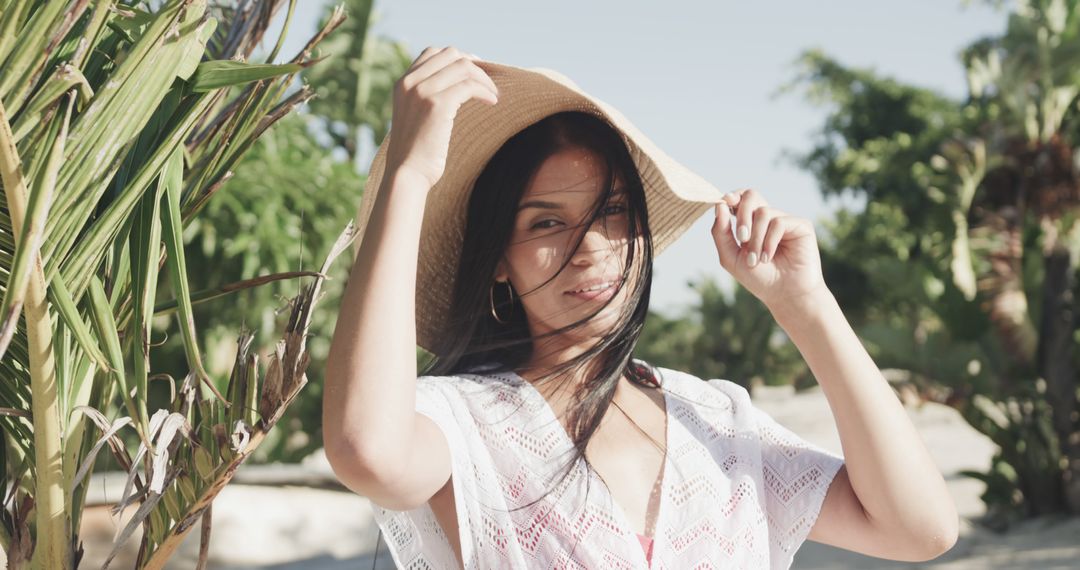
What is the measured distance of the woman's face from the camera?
1657 mm

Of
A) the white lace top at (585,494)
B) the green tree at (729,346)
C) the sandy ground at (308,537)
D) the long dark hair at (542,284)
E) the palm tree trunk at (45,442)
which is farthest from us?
the green tree at (729,346)

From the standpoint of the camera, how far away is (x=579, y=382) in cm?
177

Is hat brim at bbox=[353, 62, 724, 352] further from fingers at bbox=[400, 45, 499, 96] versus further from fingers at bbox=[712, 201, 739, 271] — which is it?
fingers at bbox=[400, 45, 499, 96]

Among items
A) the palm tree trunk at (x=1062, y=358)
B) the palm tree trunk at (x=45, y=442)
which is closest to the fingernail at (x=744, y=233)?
the palm tree trunk at (x=45, y=442)

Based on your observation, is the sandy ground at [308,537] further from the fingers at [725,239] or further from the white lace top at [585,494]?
the fingers at [725,239]

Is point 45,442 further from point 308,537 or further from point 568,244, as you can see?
point 308,537

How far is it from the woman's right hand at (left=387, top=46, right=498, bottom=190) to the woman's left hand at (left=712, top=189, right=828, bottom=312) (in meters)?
0.50

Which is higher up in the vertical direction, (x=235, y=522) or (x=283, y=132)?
(x=283, y=132)

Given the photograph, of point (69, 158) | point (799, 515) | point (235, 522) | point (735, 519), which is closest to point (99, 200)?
point (69, 158)

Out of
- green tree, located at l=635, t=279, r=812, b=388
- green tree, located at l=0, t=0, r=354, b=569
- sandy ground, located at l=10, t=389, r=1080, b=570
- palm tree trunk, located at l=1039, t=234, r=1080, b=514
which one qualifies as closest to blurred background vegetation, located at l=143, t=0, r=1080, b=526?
palm tree trunk, located at l=1039, t=234, r=1080, b=514

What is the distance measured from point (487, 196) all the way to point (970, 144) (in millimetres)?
8074

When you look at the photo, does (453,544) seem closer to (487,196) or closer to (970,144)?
(487,196)

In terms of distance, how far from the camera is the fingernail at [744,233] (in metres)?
1.63

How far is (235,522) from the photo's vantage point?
5.96 m
